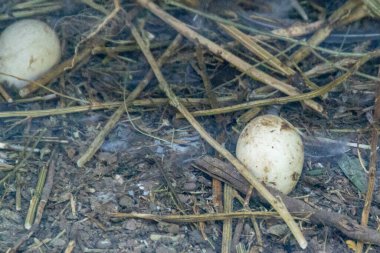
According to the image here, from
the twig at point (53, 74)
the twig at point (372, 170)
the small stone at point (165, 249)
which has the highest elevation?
the twig at point (53, 74)

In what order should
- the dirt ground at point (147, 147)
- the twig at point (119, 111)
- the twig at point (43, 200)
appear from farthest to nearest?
the twig at point (119, 111) → the dirt ground at point (147, 147) → the twig at point (43, 200)

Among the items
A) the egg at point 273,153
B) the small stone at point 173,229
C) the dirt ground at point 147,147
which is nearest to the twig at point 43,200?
the dirt ground at point 147,147

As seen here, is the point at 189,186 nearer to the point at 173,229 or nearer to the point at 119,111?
the point at 173,229

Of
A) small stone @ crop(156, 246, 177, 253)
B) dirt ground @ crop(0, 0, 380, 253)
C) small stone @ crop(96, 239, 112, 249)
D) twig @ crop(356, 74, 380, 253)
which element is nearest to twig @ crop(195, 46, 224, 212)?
dirt ground @ crop(0, 0, 380, 253)

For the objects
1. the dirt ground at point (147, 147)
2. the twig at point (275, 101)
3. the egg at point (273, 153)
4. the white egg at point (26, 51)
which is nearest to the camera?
the dirt ground at point (147, 147)

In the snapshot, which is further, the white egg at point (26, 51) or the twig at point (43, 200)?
the white egg at point (26, 51)

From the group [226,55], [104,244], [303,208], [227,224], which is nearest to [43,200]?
[104,244]

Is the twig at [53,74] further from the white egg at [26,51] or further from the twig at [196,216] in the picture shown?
the twig at [196,216]
